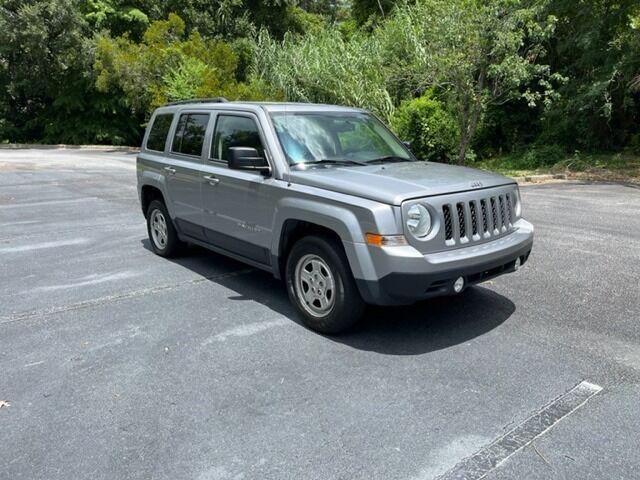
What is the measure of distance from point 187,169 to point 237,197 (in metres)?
1.05

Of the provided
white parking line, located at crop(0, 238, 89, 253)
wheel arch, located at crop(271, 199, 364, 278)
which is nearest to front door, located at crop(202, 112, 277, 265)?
wheel arch, located at crop(271, 199, 364, 278)

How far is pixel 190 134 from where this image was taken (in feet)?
20.7

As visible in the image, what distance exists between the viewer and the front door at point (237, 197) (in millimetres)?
5090

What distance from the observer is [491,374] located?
12.7 feet

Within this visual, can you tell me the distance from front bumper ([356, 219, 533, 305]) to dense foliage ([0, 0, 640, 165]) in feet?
36.0

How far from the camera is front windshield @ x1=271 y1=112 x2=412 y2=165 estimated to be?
5.10m

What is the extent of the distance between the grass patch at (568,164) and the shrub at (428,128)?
1.31 metres

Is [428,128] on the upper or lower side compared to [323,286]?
upper

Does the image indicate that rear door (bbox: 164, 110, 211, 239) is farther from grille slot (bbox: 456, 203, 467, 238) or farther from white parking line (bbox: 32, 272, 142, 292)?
grille slot (bbox: 456, 203, 467, 238)

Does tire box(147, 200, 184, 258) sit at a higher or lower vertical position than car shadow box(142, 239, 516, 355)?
higher

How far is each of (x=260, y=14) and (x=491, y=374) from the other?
3053 centimetres

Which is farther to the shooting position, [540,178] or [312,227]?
[540,178]

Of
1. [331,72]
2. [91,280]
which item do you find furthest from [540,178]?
[91,280]

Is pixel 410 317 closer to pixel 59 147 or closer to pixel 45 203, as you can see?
pixel 45 203
